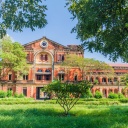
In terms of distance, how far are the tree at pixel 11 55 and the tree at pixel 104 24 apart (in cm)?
3037

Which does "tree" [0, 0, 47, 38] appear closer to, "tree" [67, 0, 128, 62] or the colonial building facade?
"tree" [67, 0, 128, 62]

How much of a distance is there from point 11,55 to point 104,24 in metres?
33.5

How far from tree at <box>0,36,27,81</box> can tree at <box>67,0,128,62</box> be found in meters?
30.4

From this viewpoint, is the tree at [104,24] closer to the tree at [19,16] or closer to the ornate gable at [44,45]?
the tree at [19,16]

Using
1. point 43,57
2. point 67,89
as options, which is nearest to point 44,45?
point 43,57

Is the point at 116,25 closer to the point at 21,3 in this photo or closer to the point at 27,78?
the point at 21,3

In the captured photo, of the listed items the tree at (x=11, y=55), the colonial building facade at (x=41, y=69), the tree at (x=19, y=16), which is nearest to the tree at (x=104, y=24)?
the tree at (x=19, y=16)

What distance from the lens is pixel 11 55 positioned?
42688 millimetres

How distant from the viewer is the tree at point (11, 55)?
139 ft

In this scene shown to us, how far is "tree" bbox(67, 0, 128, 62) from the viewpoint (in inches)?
387

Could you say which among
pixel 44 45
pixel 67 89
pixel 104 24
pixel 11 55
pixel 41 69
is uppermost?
pixel 44 45

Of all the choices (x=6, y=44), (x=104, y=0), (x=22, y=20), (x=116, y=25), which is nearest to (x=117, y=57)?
(x=116, y=25)

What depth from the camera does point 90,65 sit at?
168 feet

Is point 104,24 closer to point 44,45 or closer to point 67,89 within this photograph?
point 67,89
